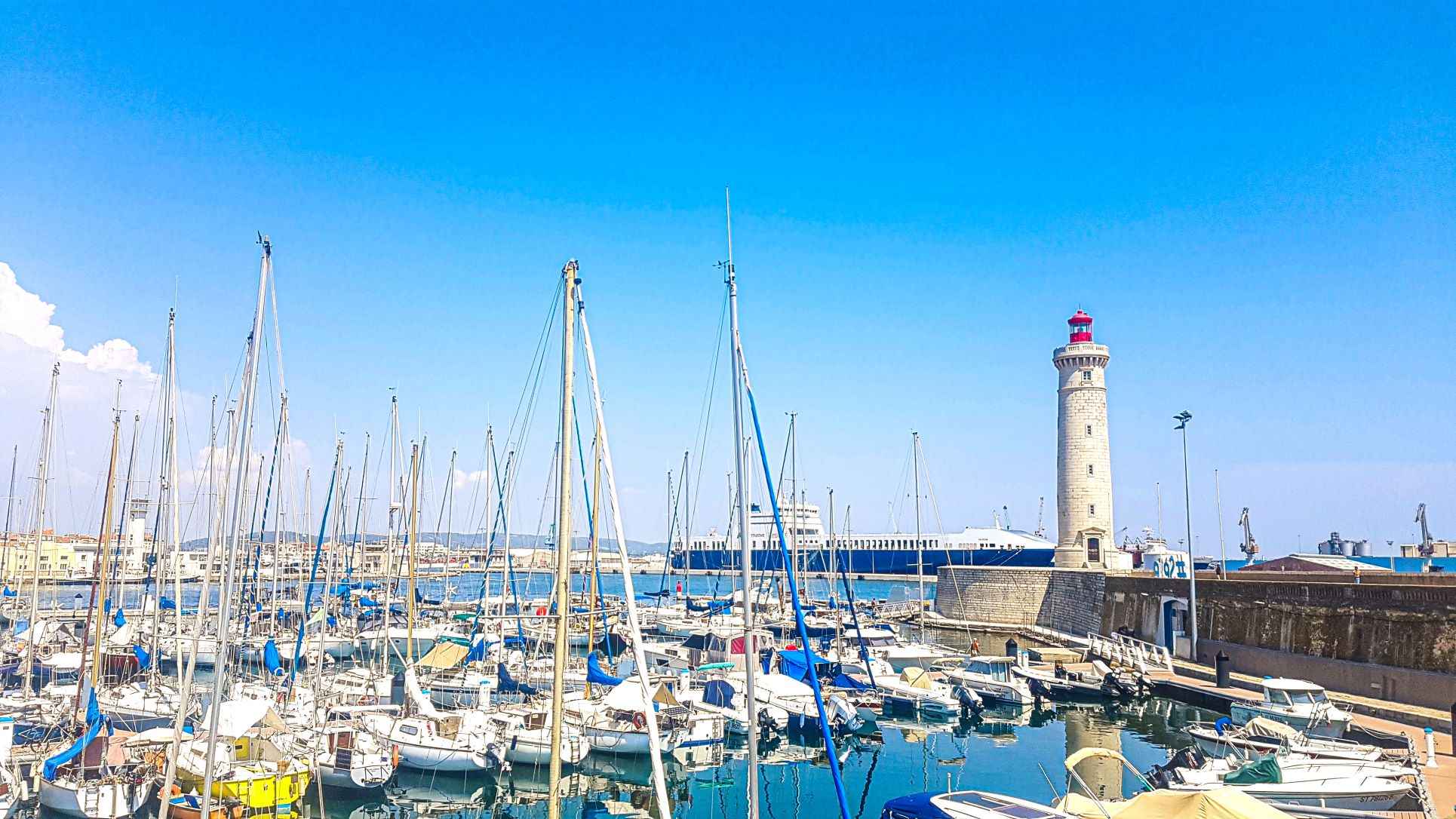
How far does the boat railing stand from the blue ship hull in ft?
132

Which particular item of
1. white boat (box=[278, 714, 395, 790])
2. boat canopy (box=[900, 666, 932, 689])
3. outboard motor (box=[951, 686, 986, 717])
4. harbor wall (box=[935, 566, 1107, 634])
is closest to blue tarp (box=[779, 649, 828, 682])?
boat canopy (box=[900, 666, 932, 689])

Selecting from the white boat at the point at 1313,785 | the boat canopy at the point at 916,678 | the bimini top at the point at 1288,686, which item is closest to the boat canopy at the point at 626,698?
the boat canopy at the point at 916,678

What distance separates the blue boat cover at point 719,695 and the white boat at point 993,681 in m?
10.5

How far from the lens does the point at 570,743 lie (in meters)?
25.6

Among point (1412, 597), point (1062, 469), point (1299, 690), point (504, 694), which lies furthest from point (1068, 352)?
point (504, 694)

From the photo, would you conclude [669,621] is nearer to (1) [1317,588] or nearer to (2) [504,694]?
(2) [504,694]

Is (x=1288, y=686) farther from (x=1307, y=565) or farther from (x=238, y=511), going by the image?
(x=1307, y=565)

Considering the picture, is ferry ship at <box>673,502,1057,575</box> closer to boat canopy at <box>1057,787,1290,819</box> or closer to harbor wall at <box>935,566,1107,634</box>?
harbor wall at <box>935,566,1107,634</box>

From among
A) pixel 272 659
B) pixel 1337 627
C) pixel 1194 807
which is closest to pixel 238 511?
pixel 1194 807

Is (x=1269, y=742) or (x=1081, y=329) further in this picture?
(x=1081, y=329)

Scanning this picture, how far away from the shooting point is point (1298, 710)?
88.7 feet

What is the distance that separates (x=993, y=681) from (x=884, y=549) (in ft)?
329

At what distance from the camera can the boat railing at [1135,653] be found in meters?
40.4

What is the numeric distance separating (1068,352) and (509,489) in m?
39.6
